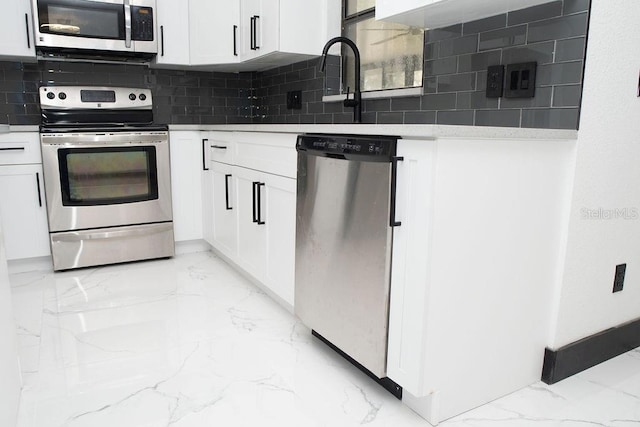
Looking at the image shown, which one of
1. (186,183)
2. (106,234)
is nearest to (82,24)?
(186,183)

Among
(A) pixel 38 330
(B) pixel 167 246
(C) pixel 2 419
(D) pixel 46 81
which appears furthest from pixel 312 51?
(C) pixel 2 419

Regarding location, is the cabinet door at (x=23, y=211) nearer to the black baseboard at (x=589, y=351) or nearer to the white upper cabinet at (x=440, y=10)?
the white upper cabinet at (x=440, y=10)

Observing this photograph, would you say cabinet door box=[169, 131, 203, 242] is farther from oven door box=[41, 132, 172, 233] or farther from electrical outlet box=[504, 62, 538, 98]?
electrical outlet box=[504, 62, 538, 98]

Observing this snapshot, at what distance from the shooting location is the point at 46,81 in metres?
3.18

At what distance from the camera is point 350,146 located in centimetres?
151

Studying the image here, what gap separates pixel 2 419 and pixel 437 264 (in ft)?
3.87

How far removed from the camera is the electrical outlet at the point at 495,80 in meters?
1.80

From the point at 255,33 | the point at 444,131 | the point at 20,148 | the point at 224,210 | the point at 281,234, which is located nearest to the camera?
the point at 444,131

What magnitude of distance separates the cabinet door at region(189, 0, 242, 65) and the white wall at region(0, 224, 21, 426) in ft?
7.28

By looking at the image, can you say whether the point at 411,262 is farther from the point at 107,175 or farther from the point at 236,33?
the point at 236,33

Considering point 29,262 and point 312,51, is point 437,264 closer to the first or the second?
point 312,51

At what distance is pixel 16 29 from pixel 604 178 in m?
3.19

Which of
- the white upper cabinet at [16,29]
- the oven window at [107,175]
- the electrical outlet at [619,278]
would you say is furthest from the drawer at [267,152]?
the white upper cabinet at [16,29]

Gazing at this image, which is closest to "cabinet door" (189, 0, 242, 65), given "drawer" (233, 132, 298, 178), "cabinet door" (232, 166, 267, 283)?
"drawer" (233, 132, 298, 178)
